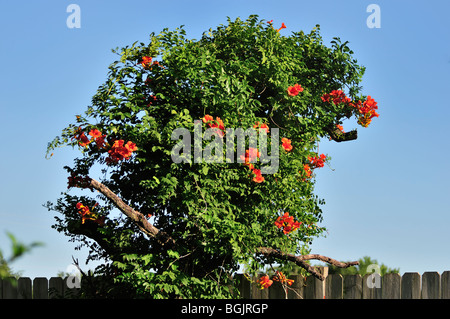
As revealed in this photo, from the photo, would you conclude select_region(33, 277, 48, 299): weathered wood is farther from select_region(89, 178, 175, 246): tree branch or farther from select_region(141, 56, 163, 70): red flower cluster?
select_region(141, 56, 163, 70): red flower cluster

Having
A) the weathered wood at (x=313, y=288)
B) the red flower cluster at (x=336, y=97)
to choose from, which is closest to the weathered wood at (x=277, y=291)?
the weathered wood at (x=313, y=288)

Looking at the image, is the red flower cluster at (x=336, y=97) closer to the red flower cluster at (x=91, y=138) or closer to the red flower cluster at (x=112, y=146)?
the red flower cluster at (x=112, y=146)

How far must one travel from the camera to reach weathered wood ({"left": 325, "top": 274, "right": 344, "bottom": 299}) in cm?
830

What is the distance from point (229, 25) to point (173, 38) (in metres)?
1.70

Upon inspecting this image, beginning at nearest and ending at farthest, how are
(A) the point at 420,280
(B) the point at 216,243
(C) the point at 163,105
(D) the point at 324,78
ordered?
(B) the point at 216,243
(C) the point at 163,105
(A) the point at 420,280
(D) the point at 324,78

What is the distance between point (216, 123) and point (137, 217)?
1.66 meters

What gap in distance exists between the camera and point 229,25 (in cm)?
862

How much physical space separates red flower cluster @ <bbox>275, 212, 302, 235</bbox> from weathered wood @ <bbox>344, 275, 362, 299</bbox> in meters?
1.72

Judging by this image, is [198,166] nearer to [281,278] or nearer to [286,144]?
[286,144]

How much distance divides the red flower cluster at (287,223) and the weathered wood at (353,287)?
5.64 ft

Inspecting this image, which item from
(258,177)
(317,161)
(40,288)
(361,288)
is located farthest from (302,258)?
(40,288)
